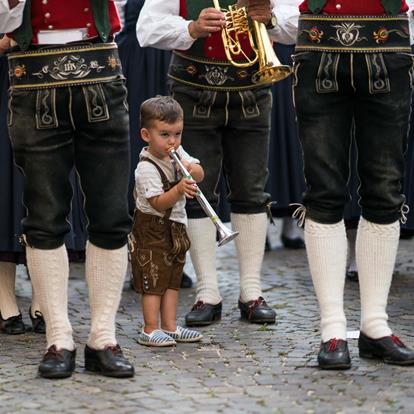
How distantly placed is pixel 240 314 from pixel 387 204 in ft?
5.21

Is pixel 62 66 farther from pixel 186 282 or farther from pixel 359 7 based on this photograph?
pixel 186 282

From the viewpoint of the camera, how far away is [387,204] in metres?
5.46

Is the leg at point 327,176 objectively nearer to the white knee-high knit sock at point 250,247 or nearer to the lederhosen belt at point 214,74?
the lederhosen belt at point 214,74

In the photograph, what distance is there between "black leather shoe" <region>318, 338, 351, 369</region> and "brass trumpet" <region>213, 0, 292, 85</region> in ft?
4.40

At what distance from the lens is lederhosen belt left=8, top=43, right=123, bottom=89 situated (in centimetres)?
520

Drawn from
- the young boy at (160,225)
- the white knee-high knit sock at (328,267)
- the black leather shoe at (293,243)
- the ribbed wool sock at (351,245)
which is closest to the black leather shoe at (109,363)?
the young boy at (160,225)

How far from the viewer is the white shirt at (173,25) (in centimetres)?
636

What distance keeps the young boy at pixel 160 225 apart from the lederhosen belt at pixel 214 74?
0.44 m

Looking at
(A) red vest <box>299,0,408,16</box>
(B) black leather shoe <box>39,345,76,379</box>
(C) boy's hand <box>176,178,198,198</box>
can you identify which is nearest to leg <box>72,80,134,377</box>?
(B) black leather shoe <box>39,345,76,379</box>

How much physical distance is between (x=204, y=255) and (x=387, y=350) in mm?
1472

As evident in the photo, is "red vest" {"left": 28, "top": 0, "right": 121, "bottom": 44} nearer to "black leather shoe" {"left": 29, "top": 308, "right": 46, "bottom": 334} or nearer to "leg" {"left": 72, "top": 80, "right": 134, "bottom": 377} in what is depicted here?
"leg" {"left": 72, "top": 80, "right": 134, "bottom": 377}

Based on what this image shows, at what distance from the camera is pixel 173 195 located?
5902mm

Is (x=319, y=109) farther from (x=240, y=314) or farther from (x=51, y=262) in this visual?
(x=240, y=314)

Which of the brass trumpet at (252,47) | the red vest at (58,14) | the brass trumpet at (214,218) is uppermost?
the red vest at (58,14)
